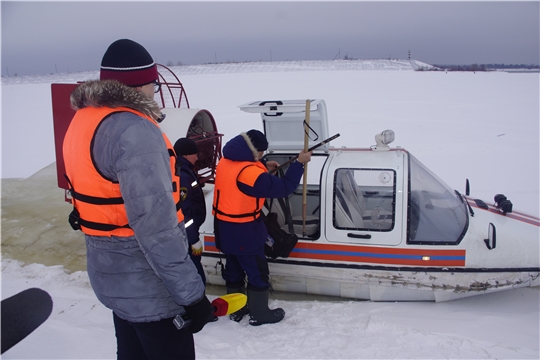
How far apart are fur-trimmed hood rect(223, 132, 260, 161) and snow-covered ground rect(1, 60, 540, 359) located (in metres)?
1.64

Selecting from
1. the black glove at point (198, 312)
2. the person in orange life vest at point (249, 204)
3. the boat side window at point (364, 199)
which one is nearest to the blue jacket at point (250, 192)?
the person in orange life vest at point (249, 204)

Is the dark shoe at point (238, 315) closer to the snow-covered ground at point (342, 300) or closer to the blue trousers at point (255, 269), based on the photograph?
the snow-covered ground at point (342, 300)

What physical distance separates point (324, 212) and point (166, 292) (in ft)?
8.29

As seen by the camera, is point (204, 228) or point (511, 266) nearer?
point (511, 266)

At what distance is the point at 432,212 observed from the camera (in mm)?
4258

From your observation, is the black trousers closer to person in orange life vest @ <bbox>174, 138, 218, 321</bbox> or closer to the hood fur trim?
person in orange life vest @ <bbox>174, 138, 218, 321</bbox>

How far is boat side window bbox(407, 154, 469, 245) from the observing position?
4133 mm

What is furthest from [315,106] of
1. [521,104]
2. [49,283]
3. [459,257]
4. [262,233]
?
[521,104]

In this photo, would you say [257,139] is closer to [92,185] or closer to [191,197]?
[191,197]

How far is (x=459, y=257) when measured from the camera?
13.3 feet

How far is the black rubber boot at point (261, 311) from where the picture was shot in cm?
406

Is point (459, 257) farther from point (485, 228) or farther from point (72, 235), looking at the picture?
point (72, 235)

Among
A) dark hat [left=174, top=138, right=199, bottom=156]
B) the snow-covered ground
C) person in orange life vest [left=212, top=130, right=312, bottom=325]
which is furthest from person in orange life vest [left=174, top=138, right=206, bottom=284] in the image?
the snow-covered ground

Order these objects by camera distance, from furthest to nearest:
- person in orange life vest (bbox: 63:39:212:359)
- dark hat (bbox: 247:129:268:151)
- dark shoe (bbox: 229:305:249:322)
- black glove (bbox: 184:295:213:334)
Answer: dark shoe (bbox: 229:305:249:322) < dark hat (bbox: 247:129:268:151) < black glove (bbox: 184:295:213:334) < person in orange life vest (bbox: 63:39:212:359)
